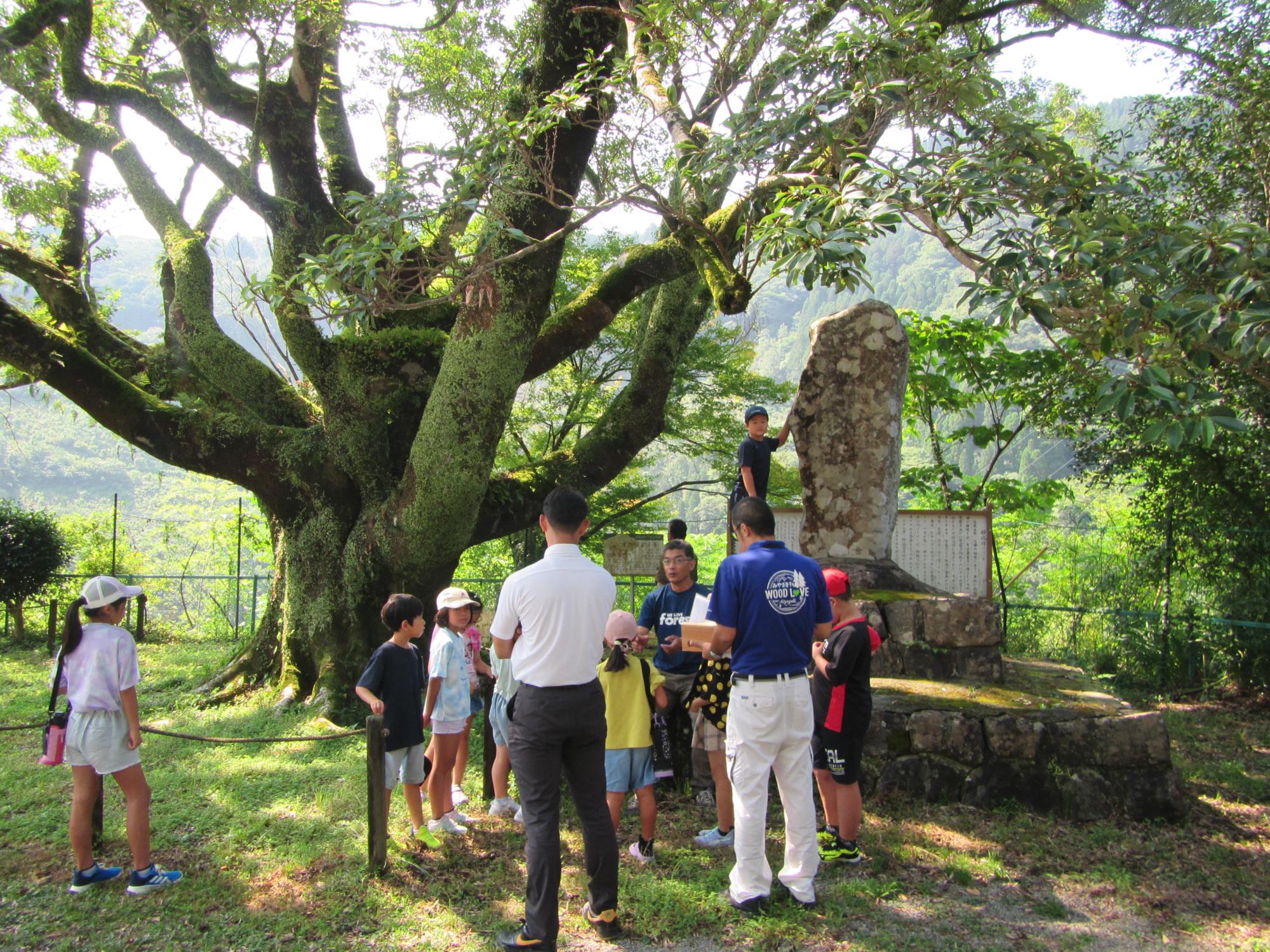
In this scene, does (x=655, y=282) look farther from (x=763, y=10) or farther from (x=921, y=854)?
(x=921, y=854)

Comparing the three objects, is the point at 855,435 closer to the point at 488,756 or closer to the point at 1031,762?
the point at 1031,762

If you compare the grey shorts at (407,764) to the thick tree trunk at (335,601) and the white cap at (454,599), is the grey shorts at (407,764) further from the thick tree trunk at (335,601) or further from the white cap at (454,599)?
the thick tree trunk at (335,601)

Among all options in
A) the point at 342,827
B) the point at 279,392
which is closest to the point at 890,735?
the point at 342,827

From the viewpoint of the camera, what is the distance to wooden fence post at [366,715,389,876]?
4.43 metres

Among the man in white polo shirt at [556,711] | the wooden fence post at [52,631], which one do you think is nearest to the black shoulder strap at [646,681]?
the man in white polo shirt at [556,711]

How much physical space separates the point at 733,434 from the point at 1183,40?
654 cm

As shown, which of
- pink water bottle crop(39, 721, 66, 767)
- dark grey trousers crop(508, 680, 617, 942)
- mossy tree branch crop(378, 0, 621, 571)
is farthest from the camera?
mossy tree branch crop(378, 0, 621, 571)

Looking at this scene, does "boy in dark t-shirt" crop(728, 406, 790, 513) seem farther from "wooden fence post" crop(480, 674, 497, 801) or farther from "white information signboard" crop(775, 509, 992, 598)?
"wooden fence post" crop(480, 674, 497, 801)

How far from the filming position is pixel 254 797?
5.79m

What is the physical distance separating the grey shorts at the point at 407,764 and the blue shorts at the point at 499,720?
1.89ft

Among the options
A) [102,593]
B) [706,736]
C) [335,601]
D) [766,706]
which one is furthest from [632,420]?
[102,593]

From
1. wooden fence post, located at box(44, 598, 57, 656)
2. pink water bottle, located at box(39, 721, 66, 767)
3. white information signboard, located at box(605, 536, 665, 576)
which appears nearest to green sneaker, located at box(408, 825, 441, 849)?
pink water bottle, located at box(39, 721, 66, 767)

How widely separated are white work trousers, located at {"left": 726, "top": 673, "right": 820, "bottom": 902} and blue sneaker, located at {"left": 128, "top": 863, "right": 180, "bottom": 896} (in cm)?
277

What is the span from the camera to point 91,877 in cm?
429
